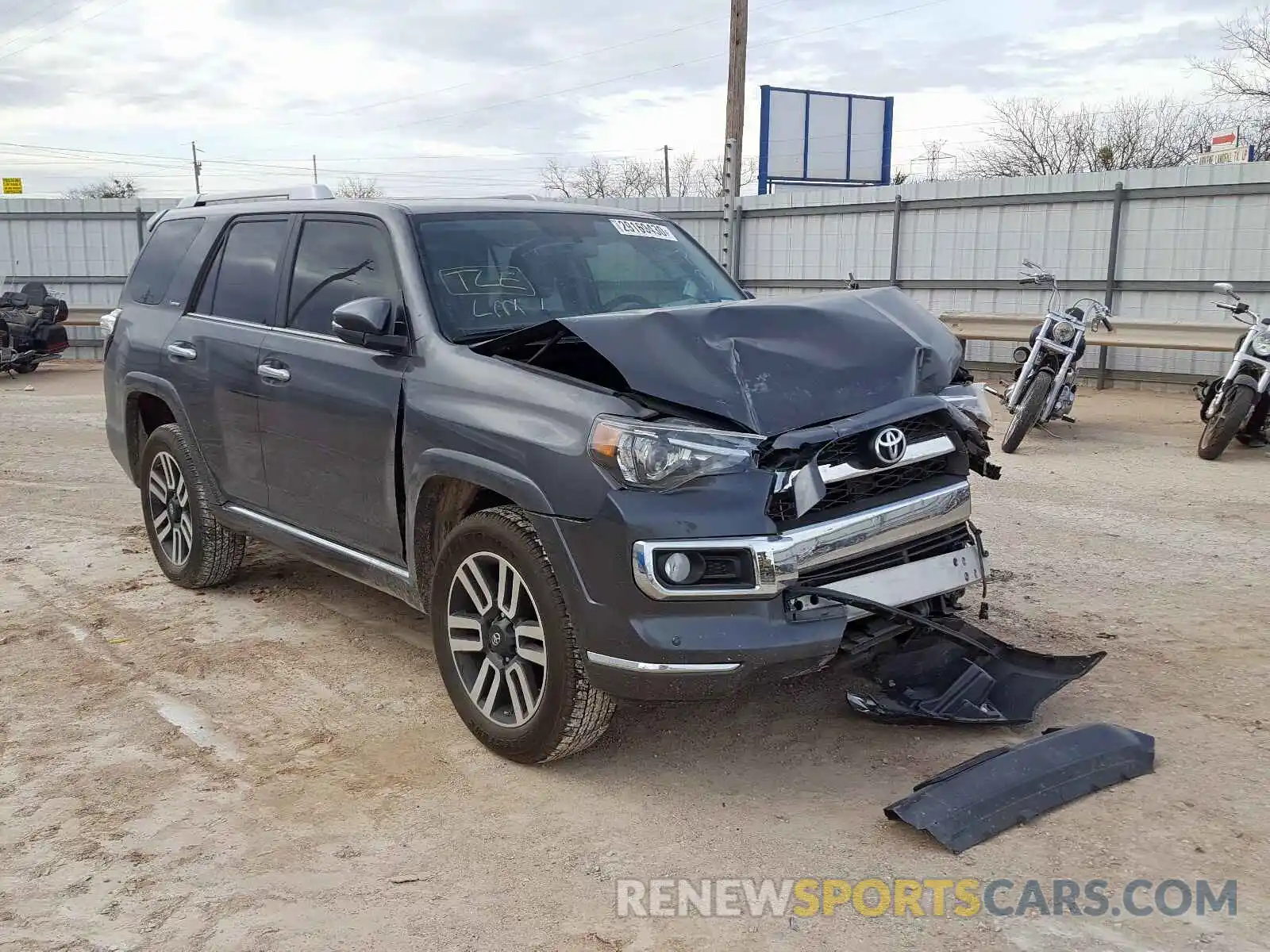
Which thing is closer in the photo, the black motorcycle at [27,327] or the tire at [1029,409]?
the tire at [1029,409]

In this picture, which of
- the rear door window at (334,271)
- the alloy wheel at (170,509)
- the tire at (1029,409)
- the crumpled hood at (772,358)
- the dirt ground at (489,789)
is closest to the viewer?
the dirt ground at (489,789)

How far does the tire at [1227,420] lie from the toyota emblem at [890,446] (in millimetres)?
6753

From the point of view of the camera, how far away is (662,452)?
3326 millimetres

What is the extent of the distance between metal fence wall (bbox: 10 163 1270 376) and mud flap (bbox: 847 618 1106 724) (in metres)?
9.80

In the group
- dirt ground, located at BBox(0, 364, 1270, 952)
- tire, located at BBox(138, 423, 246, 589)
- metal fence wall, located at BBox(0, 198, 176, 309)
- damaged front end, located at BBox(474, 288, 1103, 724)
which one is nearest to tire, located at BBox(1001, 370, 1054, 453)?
dirt ground, located at BBox(0, 364, 1270, 952)

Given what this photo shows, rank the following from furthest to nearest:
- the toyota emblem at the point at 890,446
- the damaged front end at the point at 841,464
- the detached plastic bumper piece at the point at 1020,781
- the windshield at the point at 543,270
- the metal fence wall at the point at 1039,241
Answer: the metal fence wall at the point at 1039,241, the windshield at the point at 543,270, the toyota emblem at the point at 890,446, the damaged front end at the point at 841,464, the detached plastic bumper piece at the point at 1020,781

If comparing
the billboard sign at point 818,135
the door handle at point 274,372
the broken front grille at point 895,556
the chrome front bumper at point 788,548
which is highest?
the billboard sign at point 818,135

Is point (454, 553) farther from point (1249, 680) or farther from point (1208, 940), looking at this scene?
point (1249, 680)

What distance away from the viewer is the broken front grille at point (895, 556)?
3.46 metres

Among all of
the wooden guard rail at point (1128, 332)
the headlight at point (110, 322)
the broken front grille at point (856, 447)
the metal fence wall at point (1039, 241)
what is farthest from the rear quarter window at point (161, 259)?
the metal fence wall at point (1039, 241)

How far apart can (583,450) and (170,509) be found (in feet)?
11.5

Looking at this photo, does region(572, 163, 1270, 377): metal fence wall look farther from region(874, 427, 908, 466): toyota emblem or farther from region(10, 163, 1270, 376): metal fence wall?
region(874, 427, 908, 466): toyota emblem

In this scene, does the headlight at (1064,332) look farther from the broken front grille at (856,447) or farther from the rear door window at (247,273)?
the rear door window at (247,273)

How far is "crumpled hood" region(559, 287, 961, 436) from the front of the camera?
11.3 feet
